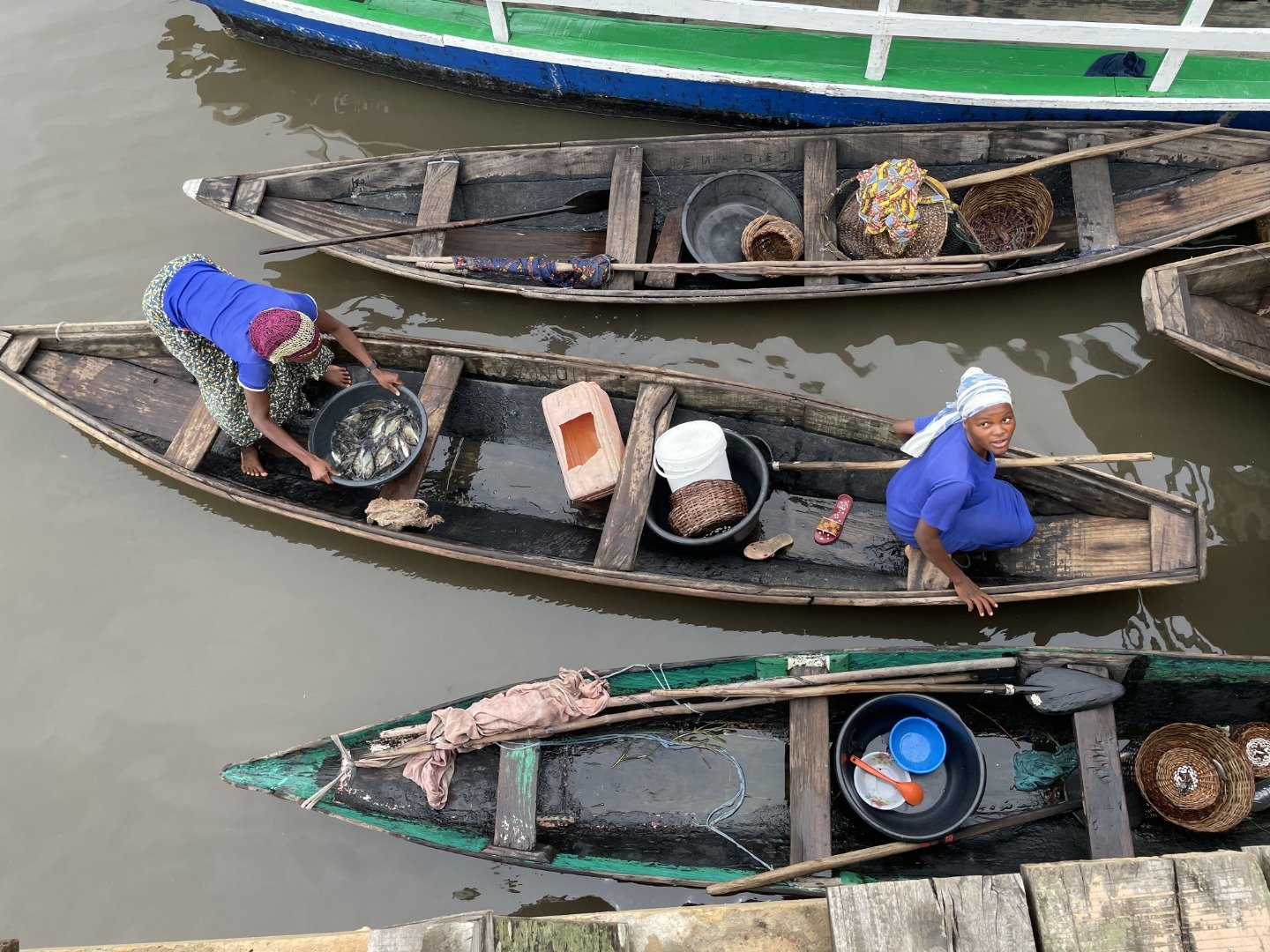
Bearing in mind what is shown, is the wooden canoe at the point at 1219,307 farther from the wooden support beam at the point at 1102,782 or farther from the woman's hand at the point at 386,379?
the woman's hand at the point at 386,379

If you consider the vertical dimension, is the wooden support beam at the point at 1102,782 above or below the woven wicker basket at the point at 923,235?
below

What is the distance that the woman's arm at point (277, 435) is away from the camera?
412 centimetres

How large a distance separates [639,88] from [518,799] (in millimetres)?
4819

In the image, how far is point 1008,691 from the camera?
350 centimetres

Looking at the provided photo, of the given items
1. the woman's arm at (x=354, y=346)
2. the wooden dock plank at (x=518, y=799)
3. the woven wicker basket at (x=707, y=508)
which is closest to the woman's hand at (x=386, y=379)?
the woman's arm at (x=354, y=346)

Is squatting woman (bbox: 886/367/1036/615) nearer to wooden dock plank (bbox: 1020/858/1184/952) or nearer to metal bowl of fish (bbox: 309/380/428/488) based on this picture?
wooden dock plank (bbox: 1020/858/1184/952)

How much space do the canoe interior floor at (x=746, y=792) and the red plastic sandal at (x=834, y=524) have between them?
946 mm

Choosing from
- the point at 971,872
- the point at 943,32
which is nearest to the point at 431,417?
the point at 971,872

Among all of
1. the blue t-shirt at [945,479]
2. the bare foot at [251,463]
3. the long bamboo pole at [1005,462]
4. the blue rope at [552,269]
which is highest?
the blue rope at [552,269]

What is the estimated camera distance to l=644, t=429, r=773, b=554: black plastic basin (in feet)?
13.5

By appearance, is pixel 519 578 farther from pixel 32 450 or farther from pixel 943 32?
pixel 943 32

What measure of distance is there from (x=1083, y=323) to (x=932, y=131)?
155 centimetres

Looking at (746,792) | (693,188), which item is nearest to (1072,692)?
(746,792)

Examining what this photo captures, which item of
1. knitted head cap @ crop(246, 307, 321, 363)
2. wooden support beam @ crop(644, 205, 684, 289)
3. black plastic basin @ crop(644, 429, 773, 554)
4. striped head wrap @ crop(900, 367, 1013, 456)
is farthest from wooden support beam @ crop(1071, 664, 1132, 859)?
knitted head cap @ crop(246, 307, 321, 363)
